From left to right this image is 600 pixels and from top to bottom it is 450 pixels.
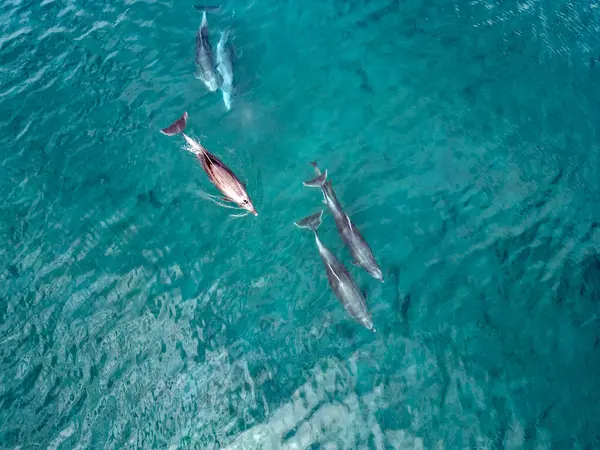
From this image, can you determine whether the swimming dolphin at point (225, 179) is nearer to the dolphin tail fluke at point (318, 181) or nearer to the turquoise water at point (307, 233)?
the turquoise water at point (307, 233)

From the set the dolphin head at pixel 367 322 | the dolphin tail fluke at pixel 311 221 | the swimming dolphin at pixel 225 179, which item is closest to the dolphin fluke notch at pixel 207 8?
the swimming dolphin at pixel 225 179

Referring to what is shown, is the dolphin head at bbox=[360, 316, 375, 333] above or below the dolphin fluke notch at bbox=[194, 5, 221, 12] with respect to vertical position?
below

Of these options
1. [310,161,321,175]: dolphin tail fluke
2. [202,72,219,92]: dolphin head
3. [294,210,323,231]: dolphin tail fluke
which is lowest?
[294,210,323,231]: dolphin tail fluke

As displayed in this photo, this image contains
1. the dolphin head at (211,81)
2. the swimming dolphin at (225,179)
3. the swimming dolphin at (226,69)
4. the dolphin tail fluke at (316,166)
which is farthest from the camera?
the dolphin head at (211,81)

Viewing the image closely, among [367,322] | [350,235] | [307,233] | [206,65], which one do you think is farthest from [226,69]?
[367,322]

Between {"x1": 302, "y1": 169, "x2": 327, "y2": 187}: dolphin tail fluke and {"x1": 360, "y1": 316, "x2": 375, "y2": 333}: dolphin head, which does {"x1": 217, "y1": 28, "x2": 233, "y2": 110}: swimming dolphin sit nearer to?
{"x1": 302, "y1": 169, "x2": 327, "y2": 187}: dolphin tail fluke

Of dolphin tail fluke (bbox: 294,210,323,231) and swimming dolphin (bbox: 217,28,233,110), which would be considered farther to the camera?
swimming dolphin (bbox: 217,28,233,110)

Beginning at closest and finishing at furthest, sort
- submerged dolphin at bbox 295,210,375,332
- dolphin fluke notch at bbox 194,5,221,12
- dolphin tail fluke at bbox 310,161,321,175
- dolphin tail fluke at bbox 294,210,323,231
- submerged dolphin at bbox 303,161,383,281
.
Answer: submerged dolphin at bbox 295,210,375,332 < submerged dolphin at bbox 303,161,383,281 < dolphin tail fluke at bbox 294,210,323,231 < dolphin tail fluke at bbox 310,161,321,175 < dolphin fluke notch at bbox 194,5,221,12

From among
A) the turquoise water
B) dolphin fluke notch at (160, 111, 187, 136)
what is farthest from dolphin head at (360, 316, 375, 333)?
dolphin fluke notch at (160, 111, 187, 136)
